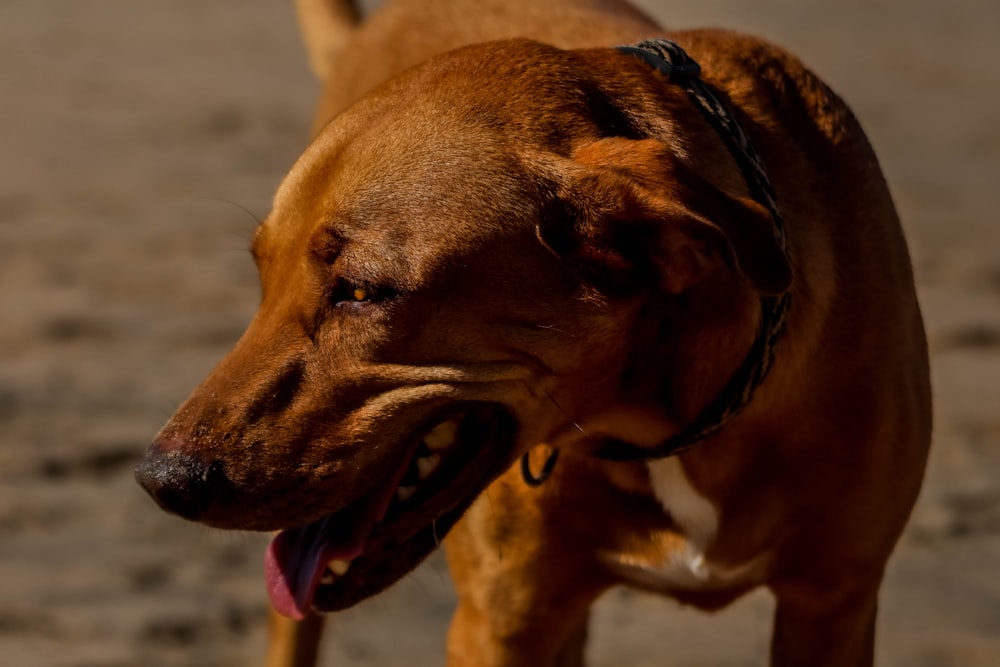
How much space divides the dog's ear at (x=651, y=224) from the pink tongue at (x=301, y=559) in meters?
0.63

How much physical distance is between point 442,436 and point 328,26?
2.56 meters

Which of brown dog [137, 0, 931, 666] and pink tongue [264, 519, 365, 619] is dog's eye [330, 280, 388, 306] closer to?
brown dog [137, 0, 931, 666]

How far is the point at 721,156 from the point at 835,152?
1.43 ft

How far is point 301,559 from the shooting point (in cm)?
292

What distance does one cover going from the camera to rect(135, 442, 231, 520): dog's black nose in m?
2.70

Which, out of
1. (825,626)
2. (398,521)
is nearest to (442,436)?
(398,521)

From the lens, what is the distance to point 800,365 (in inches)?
120

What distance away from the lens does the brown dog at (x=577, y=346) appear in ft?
8.93

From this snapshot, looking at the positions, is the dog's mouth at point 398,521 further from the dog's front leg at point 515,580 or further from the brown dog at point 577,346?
the dog's front leg at point 515,580

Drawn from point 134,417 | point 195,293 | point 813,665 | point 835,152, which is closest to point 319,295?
point 835,152

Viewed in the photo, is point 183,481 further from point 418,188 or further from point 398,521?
point 418,188

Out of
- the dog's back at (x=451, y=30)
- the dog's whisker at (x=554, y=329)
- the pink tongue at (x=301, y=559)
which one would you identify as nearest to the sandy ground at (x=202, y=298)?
the dog's back at (x=451, y=30)

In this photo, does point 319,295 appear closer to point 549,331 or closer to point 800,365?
point 549,331

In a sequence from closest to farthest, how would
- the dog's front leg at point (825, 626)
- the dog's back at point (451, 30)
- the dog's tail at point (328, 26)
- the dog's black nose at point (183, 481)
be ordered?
the dog's black nose at point (183, 481) → the dog's front leg at point (825, 626) → the dog's back at point (451, 30) → the dog's tail at point (328, 26)
